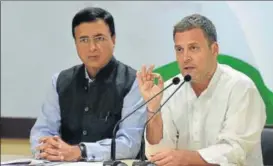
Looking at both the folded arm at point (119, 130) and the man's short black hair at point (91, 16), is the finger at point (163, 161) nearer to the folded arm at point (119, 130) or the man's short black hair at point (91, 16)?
the folded arm at point (119, 130)

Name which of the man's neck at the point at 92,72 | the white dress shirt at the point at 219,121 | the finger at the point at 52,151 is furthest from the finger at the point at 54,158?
the man's neck at the point at 92,72

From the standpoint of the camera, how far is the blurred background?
2.68 meters

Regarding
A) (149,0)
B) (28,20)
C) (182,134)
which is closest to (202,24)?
(182,134)

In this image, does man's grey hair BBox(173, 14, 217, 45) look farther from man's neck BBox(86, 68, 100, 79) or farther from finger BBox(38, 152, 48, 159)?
finger BBox(38, 152, 48, 159)

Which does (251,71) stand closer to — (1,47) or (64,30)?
(64,30)

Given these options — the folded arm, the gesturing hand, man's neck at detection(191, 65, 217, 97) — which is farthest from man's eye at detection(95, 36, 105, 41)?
man's neck at detection(191, 65, 217, 97)

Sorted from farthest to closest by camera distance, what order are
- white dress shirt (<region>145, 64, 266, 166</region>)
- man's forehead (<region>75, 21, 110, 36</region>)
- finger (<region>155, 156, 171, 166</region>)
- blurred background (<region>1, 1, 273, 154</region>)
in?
blurred background (<region>1, 1, 273, 154</region>) < man's forehead (<region>75, 21, 110, 36</region>) < white dress shirt (<region>145, 64, 266, 166</region>) < finger (<region>155, 156, 171, 166</region>)

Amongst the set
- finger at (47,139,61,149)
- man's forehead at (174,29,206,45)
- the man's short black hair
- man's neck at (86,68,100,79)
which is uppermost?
the man's short black hair

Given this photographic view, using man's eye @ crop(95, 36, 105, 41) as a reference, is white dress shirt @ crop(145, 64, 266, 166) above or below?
below

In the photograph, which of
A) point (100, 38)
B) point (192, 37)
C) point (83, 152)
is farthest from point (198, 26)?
point (83, 152)

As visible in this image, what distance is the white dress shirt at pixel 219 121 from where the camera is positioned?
1.95 meters

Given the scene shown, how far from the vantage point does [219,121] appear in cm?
207

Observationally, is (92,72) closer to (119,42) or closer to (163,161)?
(119,42)

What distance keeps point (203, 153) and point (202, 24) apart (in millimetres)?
531
